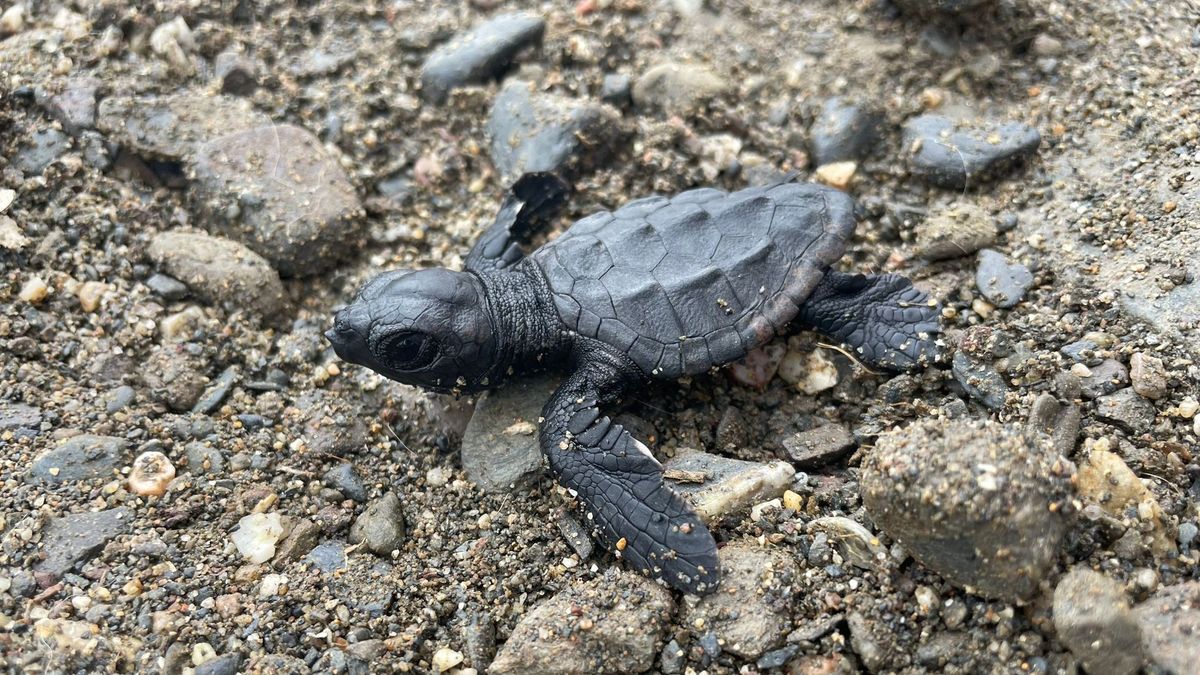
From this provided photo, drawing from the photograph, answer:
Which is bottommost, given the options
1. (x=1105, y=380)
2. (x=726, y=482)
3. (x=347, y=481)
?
(x=347, y=481)

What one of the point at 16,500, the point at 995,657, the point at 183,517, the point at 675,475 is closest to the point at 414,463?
the point at 183,517

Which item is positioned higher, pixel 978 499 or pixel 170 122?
pixel 170 122

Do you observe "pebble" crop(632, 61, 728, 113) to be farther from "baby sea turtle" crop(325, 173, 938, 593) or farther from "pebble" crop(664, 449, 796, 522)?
"pebble" crop(664, 449, 796, 522)

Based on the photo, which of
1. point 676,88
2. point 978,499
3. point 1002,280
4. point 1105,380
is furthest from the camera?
point 676,88

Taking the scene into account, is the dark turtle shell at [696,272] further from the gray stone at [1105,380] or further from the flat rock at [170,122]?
the flat rock at [170,122]

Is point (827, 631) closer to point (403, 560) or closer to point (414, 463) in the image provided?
point (403, 560)

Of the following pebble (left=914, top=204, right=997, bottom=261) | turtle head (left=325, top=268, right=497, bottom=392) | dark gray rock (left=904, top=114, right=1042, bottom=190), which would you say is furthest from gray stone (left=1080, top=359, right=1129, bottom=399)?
turtle head (left=325, top=268, right=497, bottom=392)

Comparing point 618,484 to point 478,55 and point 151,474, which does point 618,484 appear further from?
point 478,55

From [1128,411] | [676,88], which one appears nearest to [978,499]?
[1128,411]
